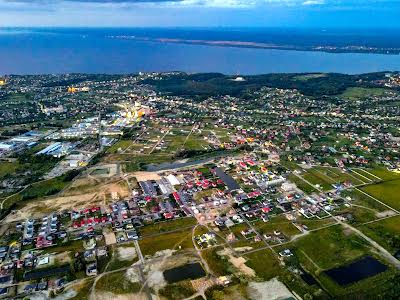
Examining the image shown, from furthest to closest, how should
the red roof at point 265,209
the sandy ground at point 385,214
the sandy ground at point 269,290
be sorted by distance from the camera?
1. the red roof at point 265,209
2. the sandy ground at point 385,214
3. the sandy ground at point 269,290

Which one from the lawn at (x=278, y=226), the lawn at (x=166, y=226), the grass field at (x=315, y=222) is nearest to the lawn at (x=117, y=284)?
the lawn at (x=166, y=226)

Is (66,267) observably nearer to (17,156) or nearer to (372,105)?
(17,156)

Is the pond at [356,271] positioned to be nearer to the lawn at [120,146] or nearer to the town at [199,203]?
the town at [199,203]

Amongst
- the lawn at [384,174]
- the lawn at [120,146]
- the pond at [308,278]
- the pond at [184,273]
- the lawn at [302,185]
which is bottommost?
the lawn at [120,146]

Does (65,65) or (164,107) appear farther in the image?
(65,65)

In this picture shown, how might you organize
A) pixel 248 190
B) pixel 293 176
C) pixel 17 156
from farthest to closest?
pixel 17 156, pixel 293 176, pixel 248 190

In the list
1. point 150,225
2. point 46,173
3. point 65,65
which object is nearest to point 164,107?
point 46,173
